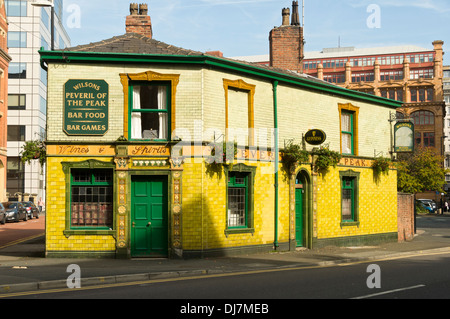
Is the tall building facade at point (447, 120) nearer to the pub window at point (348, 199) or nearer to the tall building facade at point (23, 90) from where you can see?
the tall building facade at point (23, 90)

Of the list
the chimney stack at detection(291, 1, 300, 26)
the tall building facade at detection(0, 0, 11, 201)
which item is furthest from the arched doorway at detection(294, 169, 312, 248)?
the tall building facade at detection(0, 0, 11, 201)

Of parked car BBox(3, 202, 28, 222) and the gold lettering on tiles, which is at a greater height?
the gold lettering on tiles

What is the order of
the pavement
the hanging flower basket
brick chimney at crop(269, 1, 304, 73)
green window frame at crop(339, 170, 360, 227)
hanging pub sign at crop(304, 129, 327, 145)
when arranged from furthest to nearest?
brick chimney at crop(269, 1, 304, 73) → green window frame at crop(339, 170, 360, 227) → hanging pub sign at crop(304, 129, 327, 145) → the hanging flower basket → the pavement

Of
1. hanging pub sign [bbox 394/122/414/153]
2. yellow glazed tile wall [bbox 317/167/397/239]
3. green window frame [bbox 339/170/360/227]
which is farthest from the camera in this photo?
hanging pub sign [bbox 394/122/414/153]

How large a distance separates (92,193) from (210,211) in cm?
385

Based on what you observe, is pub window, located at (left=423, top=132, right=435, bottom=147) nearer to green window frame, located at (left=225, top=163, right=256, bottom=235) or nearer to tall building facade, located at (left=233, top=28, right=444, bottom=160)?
tall building facade, located at (left=233, top=28, right=444, bottom=160)

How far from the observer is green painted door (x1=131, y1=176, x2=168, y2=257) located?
17.0 meters

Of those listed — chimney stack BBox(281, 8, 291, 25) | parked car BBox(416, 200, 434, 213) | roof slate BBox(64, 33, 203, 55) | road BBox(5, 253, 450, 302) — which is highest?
chimney stack BBox(281, 8, 291, 25)

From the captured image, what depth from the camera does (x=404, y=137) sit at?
24.2 meters

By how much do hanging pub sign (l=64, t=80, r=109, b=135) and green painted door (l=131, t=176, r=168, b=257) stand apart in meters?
2.07

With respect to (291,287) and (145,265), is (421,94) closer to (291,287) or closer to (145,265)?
(145,265)

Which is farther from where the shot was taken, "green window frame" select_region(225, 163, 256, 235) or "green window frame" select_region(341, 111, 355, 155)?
"green window frame" select_region(341, 111, 355, 155)
